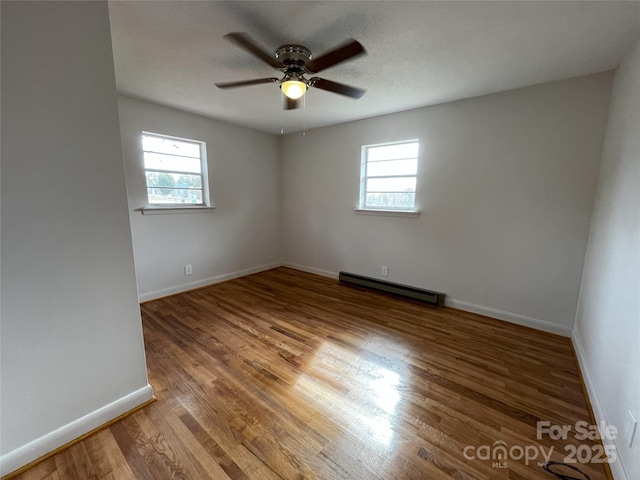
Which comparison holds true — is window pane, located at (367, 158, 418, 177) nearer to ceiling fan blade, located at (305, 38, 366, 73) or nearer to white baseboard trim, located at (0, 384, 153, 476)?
ceiling fan blade, located at (305, 38, 366, 73)

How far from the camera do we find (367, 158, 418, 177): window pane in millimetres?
3248

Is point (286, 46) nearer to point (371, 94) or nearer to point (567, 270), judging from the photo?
point (371, 94)

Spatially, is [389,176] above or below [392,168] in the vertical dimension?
below

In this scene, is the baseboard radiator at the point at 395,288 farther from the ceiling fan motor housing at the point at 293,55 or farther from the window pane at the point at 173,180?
the ceiling fan motor housing at the point at 293,55

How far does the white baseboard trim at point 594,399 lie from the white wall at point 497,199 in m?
0.36

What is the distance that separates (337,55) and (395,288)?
270cm

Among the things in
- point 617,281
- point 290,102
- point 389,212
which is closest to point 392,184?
point 389,212

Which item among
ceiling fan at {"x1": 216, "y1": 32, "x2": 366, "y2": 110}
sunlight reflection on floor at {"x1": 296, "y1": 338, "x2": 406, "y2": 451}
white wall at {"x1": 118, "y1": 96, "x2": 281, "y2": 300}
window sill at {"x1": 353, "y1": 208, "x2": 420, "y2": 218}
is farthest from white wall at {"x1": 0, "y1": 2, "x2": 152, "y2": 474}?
window sill at {"x1": 353, "y1": 208, "x2": 420, "y2": 218}

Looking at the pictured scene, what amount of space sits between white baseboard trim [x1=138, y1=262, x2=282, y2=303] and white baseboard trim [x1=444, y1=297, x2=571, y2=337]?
2957 mm

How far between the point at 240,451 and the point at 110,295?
1.08 metres

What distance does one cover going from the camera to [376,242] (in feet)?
11.8

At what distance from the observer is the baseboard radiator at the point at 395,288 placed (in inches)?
121

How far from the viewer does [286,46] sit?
1.76m

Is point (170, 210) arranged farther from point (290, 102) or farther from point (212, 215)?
point (290, 102)
